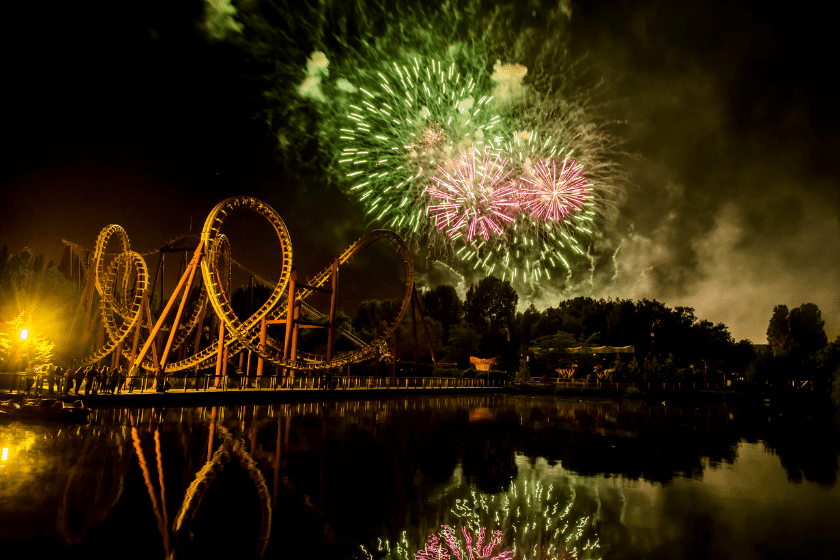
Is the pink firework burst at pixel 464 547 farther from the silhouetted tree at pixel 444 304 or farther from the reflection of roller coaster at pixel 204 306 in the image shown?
the silhouetted tree at pixel 444 304

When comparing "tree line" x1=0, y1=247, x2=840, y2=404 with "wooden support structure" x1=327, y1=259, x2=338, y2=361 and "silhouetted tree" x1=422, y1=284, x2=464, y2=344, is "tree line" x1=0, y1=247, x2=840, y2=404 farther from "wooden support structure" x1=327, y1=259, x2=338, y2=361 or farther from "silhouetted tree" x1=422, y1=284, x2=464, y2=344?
"wooden support structure" x1=327, y1=259, x2=338, y2=361

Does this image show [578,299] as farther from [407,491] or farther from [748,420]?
[407,491]

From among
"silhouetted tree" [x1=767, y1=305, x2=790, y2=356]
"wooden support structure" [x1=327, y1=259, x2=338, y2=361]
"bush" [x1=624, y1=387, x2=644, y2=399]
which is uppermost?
"silhouetted tree" [x1=767, y1=305, x2=790, y2=356]

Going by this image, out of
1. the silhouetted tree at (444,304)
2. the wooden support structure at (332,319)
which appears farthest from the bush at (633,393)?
the silhouetted tree at (444,304)

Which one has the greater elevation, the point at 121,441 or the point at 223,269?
the point at 223,269

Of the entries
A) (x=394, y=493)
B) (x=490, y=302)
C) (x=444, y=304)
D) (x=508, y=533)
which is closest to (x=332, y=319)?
(x=394, y=493)

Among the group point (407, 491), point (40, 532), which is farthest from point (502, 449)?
point (40, 532)

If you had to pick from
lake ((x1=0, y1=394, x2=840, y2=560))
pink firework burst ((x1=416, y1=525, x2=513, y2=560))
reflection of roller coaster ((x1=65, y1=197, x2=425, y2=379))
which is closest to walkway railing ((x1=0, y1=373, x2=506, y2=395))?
reflection of roller coaster ((x1=65, y1=197, x2=425, y2=379))
